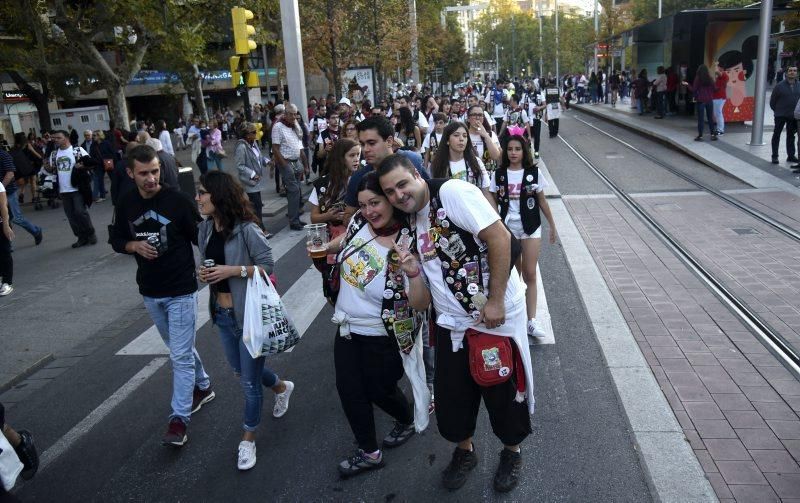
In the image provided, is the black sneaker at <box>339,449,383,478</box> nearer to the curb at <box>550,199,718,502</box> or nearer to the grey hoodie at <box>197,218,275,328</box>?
the grey hoodie at <box>197,218,275,328</box>


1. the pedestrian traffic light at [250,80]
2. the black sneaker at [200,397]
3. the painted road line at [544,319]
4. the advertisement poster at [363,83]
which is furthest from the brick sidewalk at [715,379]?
the advertisement poster at [363,83]

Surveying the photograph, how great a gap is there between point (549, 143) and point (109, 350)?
17045 mm

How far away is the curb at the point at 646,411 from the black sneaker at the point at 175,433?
9.37 feet

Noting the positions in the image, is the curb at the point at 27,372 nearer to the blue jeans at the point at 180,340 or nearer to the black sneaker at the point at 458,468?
the blue jeans at the point at 180,340

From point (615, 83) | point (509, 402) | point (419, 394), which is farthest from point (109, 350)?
point (615, 83)

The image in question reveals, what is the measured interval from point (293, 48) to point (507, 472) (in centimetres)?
1379

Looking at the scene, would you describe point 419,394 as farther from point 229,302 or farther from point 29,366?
point 29,366

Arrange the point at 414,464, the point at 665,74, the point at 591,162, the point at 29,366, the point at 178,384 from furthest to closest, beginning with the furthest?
the point at 665,74, the point at 591,162, the point at 29,366, the point at 178,384, the point at 414,464

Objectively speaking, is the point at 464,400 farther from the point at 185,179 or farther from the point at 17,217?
the point at 17,217

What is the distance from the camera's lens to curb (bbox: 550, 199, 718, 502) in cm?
360

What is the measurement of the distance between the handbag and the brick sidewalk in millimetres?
1360

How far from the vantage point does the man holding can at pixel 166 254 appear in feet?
14.1

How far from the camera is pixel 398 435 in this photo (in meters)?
4.26

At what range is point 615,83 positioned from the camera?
119 feet
